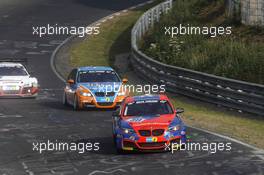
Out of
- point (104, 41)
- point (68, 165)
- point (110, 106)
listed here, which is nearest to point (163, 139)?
point (68, 165)

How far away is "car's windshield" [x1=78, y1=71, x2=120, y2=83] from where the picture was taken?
3034cm

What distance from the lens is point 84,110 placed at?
29.5 metres

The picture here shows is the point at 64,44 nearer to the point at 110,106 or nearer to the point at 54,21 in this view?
the point at 54,21

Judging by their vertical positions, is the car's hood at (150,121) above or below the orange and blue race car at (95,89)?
above

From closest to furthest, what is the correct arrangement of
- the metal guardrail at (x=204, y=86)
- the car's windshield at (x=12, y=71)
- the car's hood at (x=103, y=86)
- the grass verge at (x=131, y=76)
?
the grass verge at (x=131, y=76)
the metal guardrail at (x=204, y=86)
the car's hood at (x=103, y=86)
the car's windshield at (x=12, y=71)

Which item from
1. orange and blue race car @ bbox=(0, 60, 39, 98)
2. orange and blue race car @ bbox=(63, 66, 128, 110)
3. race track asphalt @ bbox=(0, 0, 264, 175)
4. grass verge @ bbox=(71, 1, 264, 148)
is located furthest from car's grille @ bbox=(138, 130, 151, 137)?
orange and blue race car @ bbox=(0, 60, 39, 98)

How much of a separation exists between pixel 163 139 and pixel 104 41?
33.3 m

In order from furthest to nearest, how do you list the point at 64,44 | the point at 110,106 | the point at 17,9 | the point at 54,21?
1. the point at 17,9
2. the point at 54,21
3. the point at 64,44
4. the point at 110,106

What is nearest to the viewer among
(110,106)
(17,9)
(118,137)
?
(118,137)

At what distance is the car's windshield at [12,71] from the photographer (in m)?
33.7
